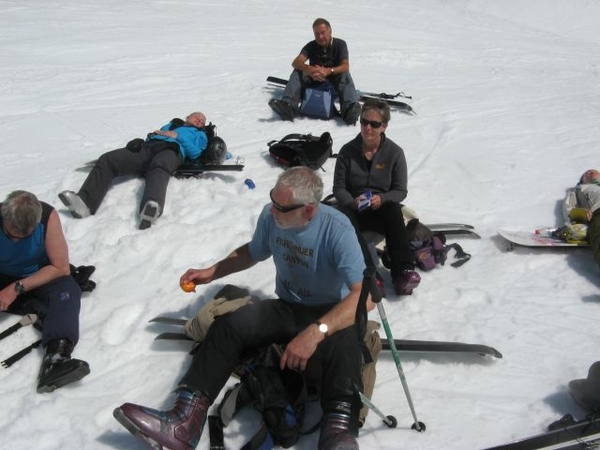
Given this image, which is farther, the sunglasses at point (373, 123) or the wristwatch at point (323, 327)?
the sunglasses at point (373, 123)

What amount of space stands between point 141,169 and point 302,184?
12.9 feet

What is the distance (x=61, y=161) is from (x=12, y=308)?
3.38 metres

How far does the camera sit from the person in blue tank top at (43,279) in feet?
12.7

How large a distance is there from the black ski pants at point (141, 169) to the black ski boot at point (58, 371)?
7.45 feet

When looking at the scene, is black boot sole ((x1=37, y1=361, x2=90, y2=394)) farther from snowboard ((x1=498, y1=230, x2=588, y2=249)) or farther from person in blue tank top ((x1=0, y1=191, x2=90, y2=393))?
snowboard ((x1=498, y1=230, x2=588, y2=249))

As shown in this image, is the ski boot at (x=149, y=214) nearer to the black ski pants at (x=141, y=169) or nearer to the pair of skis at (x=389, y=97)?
the black ski pants at (x=141, y=169)

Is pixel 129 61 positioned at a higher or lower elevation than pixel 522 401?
higher

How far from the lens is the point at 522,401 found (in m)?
3.61

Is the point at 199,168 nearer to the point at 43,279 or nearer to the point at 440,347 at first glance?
the point at 43,279

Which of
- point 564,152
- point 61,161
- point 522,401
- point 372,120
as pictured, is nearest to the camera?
point 522,401

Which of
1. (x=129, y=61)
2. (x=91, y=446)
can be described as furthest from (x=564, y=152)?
(x=129, y=61)

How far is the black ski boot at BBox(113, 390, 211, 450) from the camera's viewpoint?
3045 millimetres

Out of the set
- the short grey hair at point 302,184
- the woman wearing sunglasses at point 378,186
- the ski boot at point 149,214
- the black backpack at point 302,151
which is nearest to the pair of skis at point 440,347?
the woman wearing sunglasses at point 378,186

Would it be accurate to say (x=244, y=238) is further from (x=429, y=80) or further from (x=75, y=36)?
(x=75, y=36)
